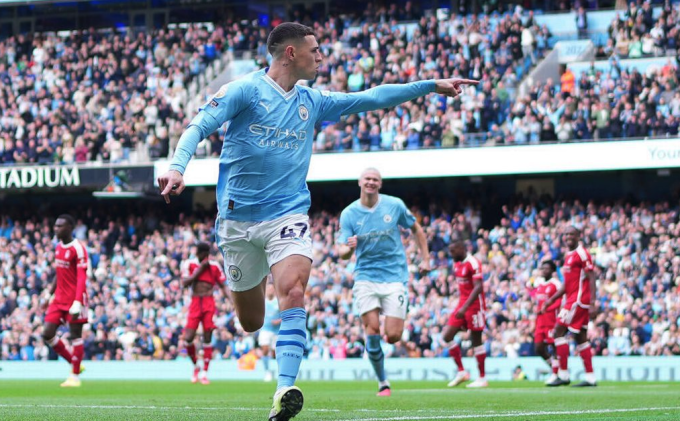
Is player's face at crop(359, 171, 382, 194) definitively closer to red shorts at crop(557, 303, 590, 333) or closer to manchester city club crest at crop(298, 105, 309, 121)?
red shorts at crop(557, 303, 590, 333)

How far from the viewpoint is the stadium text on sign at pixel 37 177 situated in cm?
3316

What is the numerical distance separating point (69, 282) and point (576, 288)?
7.64 m

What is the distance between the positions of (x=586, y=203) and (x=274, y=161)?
22.4 meters

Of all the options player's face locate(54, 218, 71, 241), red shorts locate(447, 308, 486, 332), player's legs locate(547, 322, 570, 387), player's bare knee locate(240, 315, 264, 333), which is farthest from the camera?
red shorts locate(447, 308, 486, 332)

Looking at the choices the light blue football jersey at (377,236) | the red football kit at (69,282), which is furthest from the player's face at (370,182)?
the red football kit at (69,282)

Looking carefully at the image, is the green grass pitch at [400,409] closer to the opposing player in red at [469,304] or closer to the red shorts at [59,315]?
the opposing player in red at [469,304]

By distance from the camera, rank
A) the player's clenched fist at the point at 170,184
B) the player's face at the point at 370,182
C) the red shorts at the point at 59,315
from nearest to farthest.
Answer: the player's clenched fist at the point at 170,184
the player's face at the point at 370,182
the red shorts at the point at 59,315

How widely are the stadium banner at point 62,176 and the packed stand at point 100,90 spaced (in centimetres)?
44

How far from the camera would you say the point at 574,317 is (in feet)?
55.0

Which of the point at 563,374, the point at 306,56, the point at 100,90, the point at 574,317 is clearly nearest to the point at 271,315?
the point at 563,374

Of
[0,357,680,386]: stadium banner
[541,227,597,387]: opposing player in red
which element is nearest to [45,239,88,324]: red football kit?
[541,227,597,387]: opposing player in red

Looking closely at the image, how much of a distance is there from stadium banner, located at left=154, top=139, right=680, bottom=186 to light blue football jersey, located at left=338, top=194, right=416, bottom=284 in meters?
14.0

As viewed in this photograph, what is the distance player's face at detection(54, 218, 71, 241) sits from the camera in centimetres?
1658

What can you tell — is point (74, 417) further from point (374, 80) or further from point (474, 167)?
point (374, 80)
